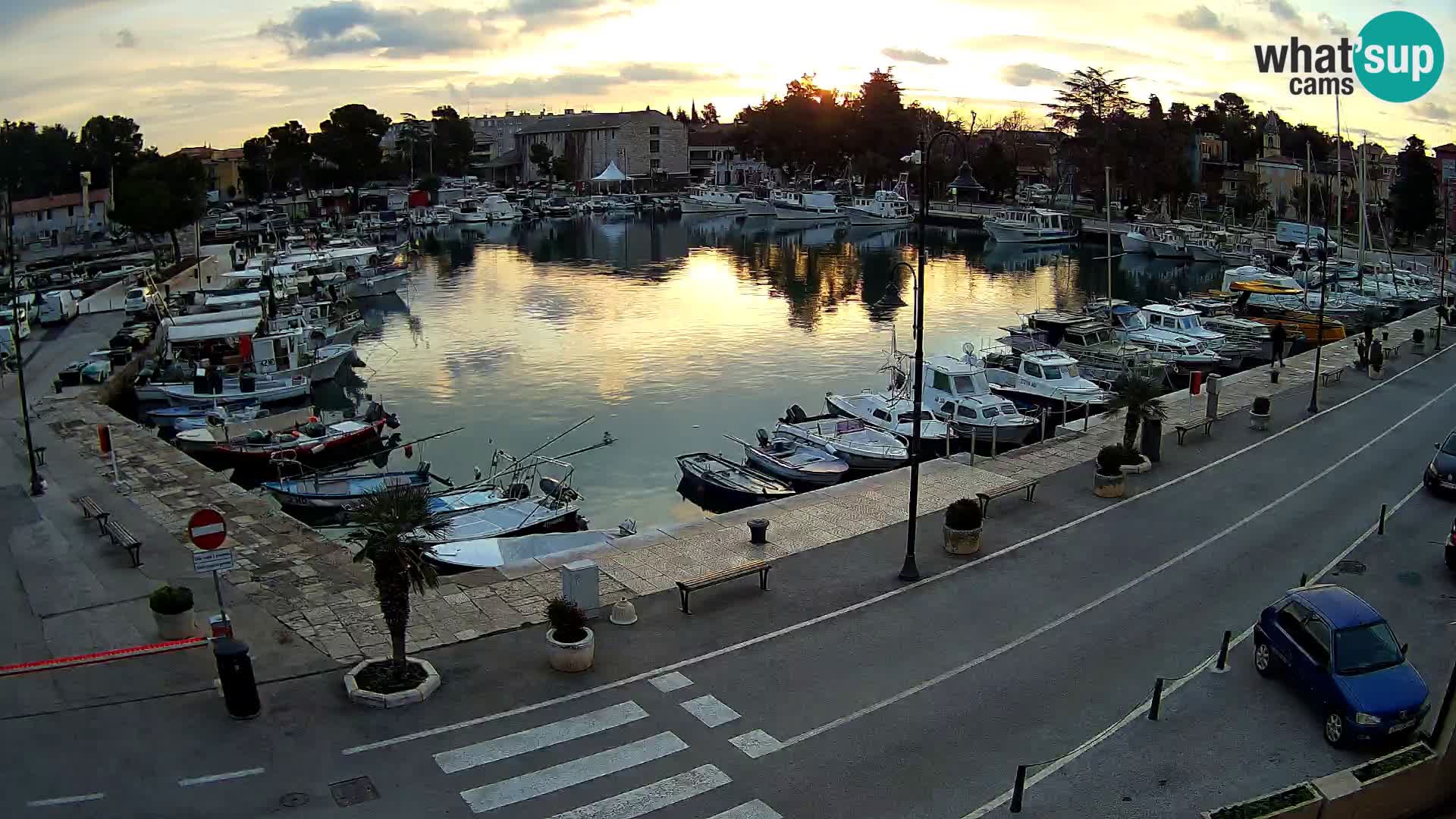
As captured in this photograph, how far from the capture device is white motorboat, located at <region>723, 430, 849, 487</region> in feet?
104

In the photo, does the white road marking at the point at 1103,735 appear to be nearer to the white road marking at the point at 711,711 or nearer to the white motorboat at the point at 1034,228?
the white road marking at the point at 711,711

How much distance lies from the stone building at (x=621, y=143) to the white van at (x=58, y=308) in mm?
122738

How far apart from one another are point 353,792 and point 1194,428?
2516 centimetres

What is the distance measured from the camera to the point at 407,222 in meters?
127

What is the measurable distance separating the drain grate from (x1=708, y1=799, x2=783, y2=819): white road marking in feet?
13.2

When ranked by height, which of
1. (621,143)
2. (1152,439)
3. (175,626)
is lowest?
(175,626)

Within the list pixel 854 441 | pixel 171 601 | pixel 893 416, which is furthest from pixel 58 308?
pixel 171 601

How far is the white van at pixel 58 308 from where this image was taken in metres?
56.1

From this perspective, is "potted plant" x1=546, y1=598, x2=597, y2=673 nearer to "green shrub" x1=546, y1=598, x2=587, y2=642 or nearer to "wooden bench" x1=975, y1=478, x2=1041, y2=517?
"green shrub" x1=546, y1=598, x2=587, y2=642

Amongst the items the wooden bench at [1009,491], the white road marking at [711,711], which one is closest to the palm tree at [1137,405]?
the wooden bench at [1009,491]

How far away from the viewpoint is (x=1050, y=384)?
39.4 meters

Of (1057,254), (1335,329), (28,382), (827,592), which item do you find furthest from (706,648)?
(1057,254)

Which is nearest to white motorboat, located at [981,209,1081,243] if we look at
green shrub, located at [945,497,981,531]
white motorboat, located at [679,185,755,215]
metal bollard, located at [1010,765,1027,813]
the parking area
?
white motorboat, located at [679,185,755,215]

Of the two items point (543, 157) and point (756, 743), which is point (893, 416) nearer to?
point (756, 743)
